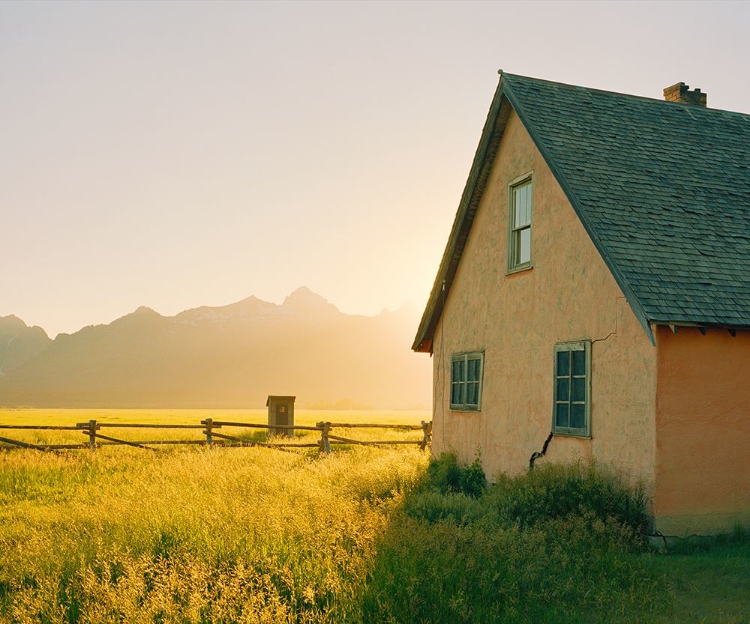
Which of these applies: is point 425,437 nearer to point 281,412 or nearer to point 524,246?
point 281,412

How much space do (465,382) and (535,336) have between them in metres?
2.91

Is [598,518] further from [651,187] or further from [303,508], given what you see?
[651,187]

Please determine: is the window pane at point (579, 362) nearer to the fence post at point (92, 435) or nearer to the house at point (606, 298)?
the house at point (606, 298)

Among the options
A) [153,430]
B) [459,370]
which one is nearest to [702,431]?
[459,370]

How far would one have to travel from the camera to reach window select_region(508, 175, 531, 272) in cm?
1432

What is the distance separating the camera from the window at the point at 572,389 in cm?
1211

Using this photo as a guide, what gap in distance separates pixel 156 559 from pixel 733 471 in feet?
25.8

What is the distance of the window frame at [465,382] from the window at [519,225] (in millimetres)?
2177

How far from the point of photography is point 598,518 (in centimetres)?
1027

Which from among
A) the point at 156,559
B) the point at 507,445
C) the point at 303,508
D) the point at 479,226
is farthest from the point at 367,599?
the point at 479,226

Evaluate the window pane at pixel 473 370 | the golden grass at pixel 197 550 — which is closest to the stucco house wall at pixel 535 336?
the window pane at pixel 473 370

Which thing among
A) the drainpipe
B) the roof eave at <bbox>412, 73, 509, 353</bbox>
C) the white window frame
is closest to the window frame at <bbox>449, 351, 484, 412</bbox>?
the roof eave at <bbox>412, 73, 509, 353</bbox>

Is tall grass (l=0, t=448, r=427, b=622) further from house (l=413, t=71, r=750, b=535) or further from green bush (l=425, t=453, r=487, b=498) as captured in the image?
house (l=413, t=71, r=750, b=535)

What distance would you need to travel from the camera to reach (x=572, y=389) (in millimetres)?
12531
